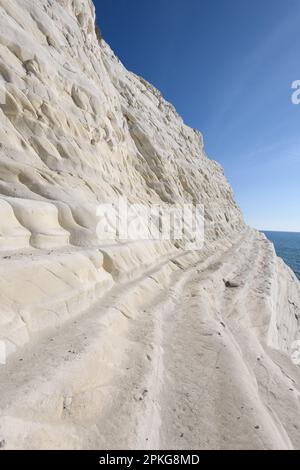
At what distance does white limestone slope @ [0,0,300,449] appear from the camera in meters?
3.18

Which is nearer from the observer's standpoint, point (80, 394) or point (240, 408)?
point (80, 394)

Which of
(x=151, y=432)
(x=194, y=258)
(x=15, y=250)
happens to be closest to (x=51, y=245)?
(x=15, y=250)

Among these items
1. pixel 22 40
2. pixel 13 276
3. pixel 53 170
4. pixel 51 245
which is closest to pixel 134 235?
pixel 53 170

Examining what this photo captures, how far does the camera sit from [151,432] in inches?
125

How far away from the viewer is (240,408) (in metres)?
3.70

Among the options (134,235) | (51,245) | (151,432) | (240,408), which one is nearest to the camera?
(151,432)

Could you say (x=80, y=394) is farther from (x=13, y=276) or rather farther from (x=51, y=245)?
(x=51, y=245)

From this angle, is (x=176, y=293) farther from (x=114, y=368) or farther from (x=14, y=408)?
(x=14, y=408)

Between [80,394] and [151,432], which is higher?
[80,394]

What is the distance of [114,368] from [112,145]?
1224 centimetres

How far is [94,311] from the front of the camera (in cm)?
535

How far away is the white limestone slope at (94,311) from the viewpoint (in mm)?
3184

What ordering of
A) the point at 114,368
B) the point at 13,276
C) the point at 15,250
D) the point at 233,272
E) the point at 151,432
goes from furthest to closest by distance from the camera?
the point at 233,272 < the point at 15,250 < the point at 13,276 < the point at 114,368 < the point at 151,432

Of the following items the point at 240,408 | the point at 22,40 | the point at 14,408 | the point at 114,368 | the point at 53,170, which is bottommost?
the point at 240,408
